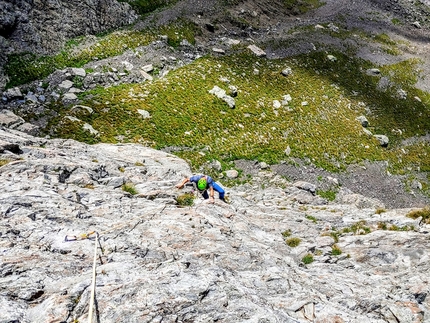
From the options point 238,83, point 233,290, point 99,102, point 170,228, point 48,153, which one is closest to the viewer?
point 233,290

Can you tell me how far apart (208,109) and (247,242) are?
81.9 feet

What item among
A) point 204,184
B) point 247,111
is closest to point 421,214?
point 204,184

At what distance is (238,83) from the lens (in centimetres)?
4172

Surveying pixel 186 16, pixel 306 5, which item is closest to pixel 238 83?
pixel 186 16

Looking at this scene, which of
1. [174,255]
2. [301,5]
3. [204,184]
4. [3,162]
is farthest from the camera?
[301,5]

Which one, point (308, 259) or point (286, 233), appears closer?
point (308, 259)

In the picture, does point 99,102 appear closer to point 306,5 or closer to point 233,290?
point 233,290

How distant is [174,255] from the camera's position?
1173 cm

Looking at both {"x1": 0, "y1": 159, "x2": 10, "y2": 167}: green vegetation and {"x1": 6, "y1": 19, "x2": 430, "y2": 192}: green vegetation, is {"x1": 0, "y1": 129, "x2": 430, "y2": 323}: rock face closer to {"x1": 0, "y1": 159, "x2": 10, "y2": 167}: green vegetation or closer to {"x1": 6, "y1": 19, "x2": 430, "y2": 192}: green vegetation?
{"x1": 0, "y1": 159, "x2": 10, "y2": 167}: green vegetation

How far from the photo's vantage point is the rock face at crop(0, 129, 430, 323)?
362 inches

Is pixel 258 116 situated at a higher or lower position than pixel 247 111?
lower

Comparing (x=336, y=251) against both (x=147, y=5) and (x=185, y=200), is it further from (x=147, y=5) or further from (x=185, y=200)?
(x=147, y=5)

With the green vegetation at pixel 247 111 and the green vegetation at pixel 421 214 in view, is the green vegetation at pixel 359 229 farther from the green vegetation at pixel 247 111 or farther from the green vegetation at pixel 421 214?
the green vegetation at pixel 247 111

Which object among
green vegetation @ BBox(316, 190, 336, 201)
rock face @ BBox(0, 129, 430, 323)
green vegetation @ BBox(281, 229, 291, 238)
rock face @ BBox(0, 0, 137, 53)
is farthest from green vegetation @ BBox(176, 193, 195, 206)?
rock face @ BBox(0, 0, 137, 53)
